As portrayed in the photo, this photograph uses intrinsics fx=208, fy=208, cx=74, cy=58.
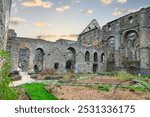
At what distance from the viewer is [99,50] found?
116 feet

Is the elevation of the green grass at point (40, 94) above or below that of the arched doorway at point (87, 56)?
below

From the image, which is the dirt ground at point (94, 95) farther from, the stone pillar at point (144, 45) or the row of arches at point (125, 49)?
the row of arches at point (125, 49)

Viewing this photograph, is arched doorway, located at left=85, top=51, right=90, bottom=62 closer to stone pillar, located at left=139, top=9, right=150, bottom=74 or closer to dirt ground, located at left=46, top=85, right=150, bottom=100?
stone pillar, located at left=139, top=9, right=150, bottom=74

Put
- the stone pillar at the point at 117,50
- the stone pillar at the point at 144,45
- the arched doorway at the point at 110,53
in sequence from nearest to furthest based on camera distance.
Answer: the stone pillar at the point at 144,45 → the stone pillar at the point at 117,50 → the arched doorway at the point at 110,53

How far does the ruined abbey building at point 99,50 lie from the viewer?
2881cm

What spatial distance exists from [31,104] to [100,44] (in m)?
34.2

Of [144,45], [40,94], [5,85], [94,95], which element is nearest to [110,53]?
[144,45]

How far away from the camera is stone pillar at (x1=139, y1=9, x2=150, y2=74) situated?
95.5 feet

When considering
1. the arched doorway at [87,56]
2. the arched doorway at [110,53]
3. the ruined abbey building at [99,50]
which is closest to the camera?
the ruined abbey building at [99,50]

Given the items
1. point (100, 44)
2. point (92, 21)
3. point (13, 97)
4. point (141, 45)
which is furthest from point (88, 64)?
point (13, 97)

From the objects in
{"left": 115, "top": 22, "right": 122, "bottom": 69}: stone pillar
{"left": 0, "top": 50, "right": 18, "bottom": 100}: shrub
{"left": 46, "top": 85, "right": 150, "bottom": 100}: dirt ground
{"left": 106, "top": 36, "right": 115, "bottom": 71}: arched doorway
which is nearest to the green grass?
{"left": 46, "top": 85, "right": 150, "bottom": 100}: dirt ground

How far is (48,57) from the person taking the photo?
29797mm

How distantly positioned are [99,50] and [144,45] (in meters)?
8.00

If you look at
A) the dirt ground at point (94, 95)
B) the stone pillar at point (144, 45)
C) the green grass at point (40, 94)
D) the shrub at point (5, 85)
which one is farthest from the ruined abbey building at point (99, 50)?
the shrub at point (5, 85)
